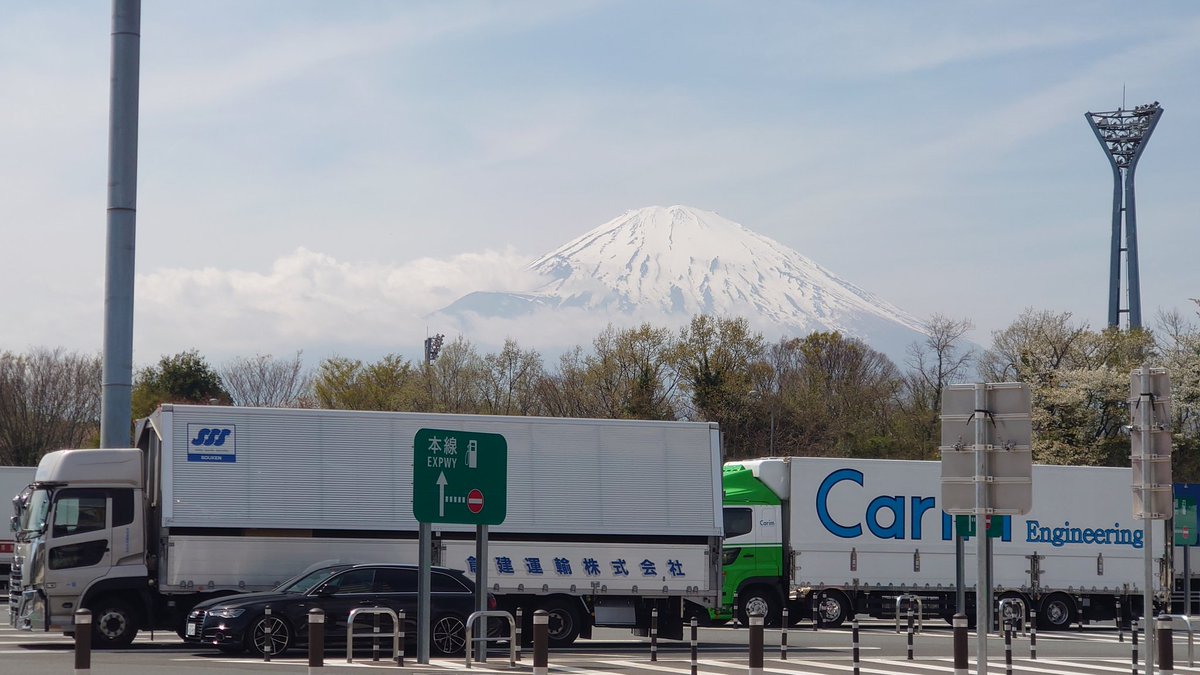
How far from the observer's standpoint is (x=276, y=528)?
23.6 metres

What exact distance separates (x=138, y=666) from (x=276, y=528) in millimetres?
4846

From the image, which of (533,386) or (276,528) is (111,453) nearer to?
(276,528)

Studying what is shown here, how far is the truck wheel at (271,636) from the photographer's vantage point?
2086 centimetres

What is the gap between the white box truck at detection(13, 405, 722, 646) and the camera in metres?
22.9

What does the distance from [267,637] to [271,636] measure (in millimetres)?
66

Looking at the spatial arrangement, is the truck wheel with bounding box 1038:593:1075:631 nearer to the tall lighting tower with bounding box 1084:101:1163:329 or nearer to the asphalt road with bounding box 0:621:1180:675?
the asphalt road with bounding box 0:621:1180:675

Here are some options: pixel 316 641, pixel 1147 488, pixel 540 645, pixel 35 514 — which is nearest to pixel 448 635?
pixel 35 514

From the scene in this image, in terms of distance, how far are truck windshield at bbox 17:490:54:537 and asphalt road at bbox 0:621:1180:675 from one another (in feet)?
5.82

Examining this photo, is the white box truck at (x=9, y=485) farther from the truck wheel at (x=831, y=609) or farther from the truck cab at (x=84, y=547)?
the truck wheel at (x=831, y=609)

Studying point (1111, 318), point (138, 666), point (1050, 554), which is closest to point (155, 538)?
point (138, 666)

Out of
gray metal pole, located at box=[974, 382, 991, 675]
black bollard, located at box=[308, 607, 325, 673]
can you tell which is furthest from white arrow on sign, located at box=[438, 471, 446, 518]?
gray metal pole, located at box=[974, 382, 991, 675]

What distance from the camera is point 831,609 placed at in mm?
31719

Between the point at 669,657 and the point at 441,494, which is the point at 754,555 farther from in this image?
the point at 441,494

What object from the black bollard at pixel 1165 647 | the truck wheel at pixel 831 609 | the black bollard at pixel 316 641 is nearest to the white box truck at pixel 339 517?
the truck wheel at pixel 831 609
